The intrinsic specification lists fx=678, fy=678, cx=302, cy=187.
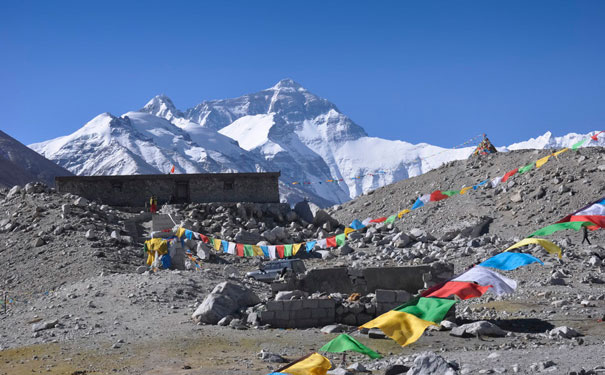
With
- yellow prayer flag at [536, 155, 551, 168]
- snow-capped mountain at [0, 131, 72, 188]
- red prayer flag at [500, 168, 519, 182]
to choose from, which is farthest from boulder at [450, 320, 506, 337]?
snow-capped mountain at [0, 131, 72, 188]

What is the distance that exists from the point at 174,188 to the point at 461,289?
100 feet

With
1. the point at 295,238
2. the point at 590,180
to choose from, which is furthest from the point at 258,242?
the point at 590,180

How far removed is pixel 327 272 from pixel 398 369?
29.8 feet

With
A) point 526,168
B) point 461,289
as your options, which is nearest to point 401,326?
point 461,289

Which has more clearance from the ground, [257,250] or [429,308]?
[257,250]

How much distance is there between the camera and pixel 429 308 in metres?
10.7

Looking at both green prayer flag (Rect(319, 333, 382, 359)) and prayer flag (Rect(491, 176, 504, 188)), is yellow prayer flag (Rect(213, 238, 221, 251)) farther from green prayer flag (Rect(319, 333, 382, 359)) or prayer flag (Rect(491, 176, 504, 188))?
green prayer flag (Rect(319, 333, 382, 359))

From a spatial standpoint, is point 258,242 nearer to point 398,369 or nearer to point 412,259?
point 412,259

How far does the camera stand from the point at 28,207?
106ft

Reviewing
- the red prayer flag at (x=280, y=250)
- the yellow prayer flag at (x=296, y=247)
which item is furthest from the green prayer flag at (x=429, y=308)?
A: the red prayer flag at (x=280, y=250)

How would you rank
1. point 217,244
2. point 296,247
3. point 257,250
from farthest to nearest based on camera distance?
point 217,244 < point 257,250 < point 296,247

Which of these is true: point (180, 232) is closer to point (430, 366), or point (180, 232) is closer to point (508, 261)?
point (508, 261)

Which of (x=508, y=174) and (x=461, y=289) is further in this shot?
(x=508, y=174)

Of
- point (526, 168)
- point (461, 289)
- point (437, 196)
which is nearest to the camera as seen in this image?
point (461, 289)
